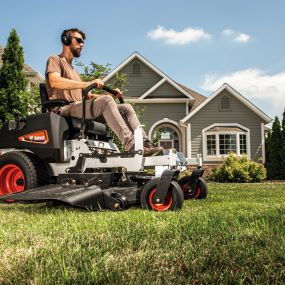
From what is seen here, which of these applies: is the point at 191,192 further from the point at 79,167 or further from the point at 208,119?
the point at 208,119

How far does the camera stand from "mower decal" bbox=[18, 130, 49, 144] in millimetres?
4906

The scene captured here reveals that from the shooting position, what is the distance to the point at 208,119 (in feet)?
74.6

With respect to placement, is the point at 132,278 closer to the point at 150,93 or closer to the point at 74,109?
the point at 74,109

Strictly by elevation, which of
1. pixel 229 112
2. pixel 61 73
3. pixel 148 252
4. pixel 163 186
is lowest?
pixel 148 252

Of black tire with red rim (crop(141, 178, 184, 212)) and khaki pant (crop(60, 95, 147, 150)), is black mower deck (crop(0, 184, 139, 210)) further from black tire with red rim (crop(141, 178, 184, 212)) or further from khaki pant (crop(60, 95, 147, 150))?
khaki pant (crop(60, 95, 147, 150))

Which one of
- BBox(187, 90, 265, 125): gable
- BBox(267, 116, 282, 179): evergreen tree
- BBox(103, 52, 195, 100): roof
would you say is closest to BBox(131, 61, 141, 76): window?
BBox(103, 52, 195, 100): roof

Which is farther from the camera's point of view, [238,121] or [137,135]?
[238,121]

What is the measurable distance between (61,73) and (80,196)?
1736 millimetres

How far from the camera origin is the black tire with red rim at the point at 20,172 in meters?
4.96

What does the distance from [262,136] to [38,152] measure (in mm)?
19080

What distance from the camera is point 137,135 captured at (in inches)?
182

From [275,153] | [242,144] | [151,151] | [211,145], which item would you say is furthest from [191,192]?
[242,144]

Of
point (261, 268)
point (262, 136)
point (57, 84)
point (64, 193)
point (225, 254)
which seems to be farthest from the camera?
point (262, 136)

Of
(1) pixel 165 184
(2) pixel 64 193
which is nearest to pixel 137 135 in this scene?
(1) pixel 165 184
